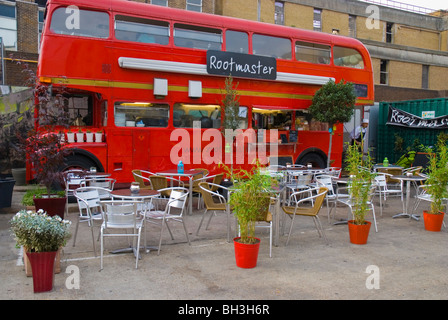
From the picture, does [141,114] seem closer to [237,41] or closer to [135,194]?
[237,41]

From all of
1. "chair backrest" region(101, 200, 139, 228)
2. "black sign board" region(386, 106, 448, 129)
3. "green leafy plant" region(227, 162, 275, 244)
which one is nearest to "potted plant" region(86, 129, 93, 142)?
"chair backrest" region(101, 200, 139, 228)

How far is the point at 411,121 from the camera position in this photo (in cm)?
1474

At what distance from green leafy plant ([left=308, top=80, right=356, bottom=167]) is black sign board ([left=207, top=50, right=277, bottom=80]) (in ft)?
4.79

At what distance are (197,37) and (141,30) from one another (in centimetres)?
142

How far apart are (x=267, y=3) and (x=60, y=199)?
2154 centimetres

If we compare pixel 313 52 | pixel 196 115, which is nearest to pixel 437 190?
pixel 196 115

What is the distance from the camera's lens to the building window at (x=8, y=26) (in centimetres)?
1825

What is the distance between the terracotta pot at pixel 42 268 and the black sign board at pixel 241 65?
6.82 metres

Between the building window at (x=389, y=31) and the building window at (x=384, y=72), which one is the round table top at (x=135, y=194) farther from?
the building window at (x=389, y=31)

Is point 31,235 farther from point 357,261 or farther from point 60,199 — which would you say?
point 357,261

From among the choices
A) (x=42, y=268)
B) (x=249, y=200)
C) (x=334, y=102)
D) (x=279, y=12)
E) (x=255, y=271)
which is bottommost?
(x=255, y=271)

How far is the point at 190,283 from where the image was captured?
431 centimetres

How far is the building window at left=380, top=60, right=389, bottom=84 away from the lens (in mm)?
27141
